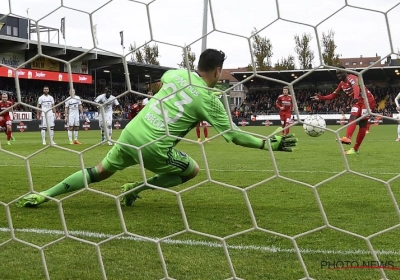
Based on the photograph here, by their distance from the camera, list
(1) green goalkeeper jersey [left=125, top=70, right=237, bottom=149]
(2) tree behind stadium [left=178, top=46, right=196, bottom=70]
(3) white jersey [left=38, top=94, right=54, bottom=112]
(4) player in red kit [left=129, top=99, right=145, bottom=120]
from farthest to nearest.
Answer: (4) player in red kit [left=129, top=99, right=145, bottom=120]
(3) white jersey [left=38, top=94, right=54, bottom=112]
(1) green goalkeeper jersey [left=125, top=70, right=237, bottom=149]
(2) tree behind stadium [left=178, top=46, right=196, bottom=70]

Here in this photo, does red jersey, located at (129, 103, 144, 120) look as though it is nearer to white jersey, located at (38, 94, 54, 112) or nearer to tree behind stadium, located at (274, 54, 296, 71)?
white jersey, located at (38, 94, 54, 112)

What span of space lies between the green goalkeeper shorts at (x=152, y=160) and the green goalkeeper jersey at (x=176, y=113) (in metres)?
0.06

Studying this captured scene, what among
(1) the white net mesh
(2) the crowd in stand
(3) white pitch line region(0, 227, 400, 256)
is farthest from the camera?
(2) the crowd in stand

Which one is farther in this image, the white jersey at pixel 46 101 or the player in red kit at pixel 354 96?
the white jersey at pixel 46 101

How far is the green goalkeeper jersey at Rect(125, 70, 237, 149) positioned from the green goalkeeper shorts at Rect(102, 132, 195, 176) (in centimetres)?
6

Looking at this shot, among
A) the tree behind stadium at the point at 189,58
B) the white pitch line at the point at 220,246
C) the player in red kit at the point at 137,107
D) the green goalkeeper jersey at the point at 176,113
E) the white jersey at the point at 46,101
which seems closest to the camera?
the tree behind stadium at the point at 189,58

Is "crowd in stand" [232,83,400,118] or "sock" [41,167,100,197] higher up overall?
"crowd in stand" [232,83,400,118]

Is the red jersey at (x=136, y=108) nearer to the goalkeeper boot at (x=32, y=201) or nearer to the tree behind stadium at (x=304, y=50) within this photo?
the goalkeeper boot at (x=32, y=201)

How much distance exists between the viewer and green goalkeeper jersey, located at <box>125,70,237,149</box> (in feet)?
10.1

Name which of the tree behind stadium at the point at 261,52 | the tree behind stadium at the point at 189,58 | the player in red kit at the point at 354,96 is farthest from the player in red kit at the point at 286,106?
the tree behind stadium at the point at 189,58

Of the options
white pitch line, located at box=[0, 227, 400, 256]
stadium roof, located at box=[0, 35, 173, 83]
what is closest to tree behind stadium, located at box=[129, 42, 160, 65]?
stadium roof, located at box=[0, 35, 173, 83]

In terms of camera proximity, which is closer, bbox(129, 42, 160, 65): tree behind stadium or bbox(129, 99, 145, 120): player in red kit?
bbox(129, 42, 160, 65): tree behind stadium

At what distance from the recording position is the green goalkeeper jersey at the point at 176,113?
10.1 feet

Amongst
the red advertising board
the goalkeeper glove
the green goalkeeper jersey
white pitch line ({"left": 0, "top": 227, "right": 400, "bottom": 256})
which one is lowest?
white pitch line ({"left": 0, "top": 227, "right": 400, "bottom": 256})
